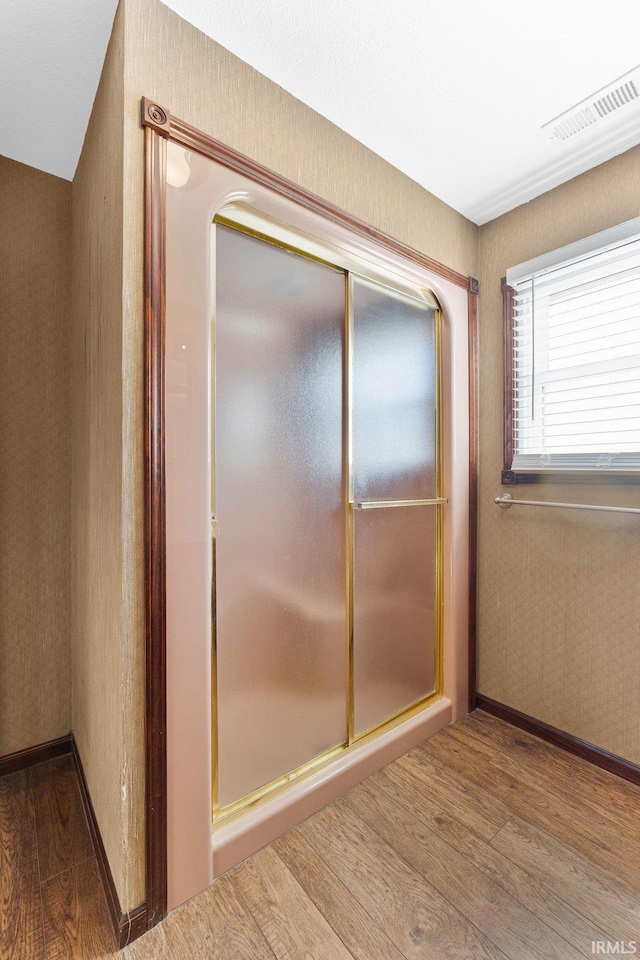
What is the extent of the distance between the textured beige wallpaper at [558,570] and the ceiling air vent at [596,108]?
0.24 m

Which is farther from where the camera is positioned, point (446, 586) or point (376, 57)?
point (446, 586)

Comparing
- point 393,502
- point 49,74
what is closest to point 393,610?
point 393,502

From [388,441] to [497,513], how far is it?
30.9 inches

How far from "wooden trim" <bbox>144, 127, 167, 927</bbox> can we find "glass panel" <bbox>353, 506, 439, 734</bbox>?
84 centimetres

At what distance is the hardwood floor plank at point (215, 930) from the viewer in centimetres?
111

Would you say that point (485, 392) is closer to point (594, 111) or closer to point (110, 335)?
point (594, 111)

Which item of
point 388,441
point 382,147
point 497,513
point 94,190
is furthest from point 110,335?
point 497,513

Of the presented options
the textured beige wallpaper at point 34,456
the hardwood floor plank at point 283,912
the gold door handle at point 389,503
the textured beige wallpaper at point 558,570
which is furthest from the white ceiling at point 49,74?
the hardwood floor plank at point 283,912

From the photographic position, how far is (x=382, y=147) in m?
1.79

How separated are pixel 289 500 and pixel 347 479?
291 mm

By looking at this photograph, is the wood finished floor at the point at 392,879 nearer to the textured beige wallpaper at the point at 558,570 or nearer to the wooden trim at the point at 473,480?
the textured beige wallpaper at the point at 558,570

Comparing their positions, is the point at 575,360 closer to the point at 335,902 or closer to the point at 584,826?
the point at 584,826

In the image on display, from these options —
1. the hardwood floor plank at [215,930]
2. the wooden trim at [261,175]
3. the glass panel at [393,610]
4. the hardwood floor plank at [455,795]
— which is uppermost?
the wooden trim at [261,175]

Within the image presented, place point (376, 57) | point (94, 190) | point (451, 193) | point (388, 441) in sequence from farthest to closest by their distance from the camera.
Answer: point (451, 193)
point (388, 441)
point (94, 190)
point (376, 57)
